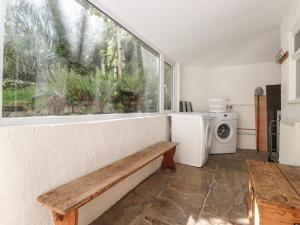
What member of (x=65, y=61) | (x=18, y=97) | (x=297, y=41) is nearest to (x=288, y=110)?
(x=297, y=41)

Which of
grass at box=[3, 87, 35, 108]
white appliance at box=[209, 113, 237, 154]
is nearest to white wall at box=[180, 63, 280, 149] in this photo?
white appliance at box=[209, 113, 237, 154]

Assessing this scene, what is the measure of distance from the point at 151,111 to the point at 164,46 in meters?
1.20

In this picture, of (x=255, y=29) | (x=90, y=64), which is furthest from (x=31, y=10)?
(x=255, y=29)

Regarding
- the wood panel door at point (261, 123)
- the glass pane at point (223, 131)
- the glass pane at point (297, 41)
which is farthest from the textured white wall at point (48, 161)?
the wood panel door at point (261, 123)

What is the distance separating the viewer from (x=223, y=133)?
4.20m

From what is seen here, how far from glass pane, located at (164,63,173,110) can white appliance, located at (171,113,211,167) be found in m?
0.66

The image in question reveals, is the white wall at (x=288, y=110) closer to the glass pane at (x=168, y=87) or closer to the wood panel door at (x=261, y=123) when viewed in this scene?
the wood panel door at (x=261, y=123)

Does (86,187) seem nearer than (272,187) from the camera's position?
No

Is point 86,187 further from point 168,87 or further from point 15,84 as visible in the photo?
point 168,87

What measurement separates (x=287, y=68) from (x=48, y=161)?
3.00 m

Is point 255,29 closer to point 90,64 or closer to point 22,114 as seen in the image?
point 90,64

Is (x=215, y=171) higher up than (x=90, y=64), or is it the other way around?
(x=90, y=64)

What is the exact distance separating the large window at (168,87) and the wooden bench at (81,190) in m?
2.21

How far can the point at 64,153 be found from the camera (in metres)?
1.39
